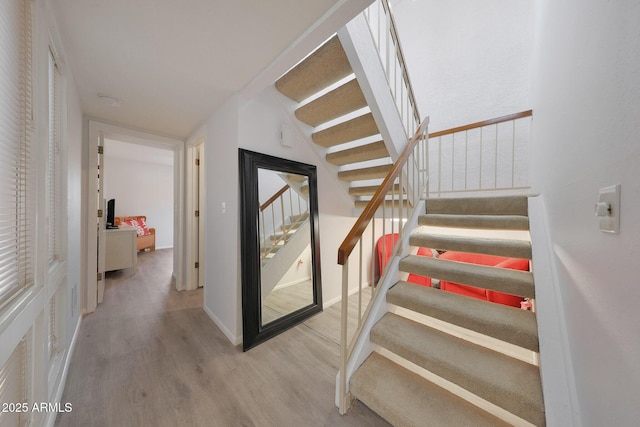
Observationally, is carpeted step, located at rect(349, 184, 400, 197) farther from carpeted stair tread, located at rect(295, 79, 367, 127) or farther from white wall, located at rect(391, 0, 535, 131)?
white wall, located at rect(391, 0, 535, 131)

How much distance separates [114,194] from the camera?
5.72 m

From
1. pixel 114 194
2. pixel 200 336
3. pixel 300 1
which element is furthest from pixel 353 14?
pixel 114 194

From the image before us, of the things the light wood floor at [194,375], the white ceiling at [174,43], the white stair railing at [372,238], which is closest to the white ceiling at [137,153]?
the white ceiling at [174,43]

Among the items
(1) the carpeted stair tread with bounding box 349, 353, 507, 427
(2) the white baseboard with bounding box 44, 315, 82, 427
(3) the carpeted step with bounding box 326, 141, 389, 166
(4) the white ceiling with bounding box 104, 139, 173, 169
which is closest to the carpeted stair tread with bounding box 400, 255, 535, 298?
Result: (1) the carpeted stair tread with bounding box 349, 353, 507, 427

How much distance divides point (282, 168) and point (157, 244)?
20.0 ft

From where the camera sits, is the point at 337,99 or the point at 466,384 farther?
the point at 337,99

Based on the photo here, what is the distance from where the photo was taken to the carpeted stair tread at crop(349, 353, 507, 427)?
109cm

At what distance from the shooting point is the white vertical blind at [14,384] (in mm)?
787

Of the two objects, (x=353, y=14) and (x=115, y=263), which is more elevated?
(x=353, y=14)

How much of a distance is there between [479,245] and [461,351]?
748 millimetres

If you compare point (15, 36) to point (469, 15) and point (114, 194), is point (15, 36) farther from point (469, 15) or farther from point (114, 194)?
point (114, 194)

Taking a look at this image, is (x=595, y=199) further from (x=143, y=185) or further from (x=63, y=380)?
(x=143, y=185)

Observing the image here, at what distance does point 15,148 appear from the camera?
879mm

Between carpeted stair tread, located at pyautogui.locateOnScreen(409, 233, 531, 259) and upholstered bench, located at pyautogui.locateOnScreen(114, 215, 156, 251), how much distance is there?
21.1 ft
